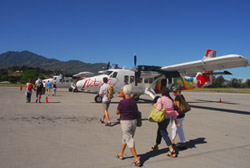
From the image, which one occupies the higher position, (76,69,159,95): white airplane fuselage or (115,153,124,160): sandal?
(76,69,159,95): white airplane fuselage

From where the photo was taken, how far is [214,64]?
13297 millimetres

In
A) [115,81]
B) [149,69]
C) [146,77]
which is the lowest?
[115,81]

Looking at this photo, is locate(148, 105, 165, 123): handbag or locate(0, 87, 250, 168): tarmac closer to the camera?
locate(0, 87, 250, 168): tarmac

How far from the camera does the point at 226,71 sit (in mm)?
14352

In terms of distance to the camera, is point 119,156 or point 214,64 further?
point 214,64

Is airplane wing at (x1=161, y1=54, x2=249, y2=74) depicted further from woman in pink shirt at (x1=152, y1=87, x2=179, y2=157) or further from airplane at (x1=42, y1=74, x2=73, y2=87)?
airplane at (x1=42, y1=74, x2=73, y2=87)

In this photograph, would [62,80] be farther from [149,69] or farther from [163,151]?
[163,151]

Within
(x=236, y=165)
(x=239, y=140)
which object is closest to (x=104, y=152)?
(x=236, y=165)

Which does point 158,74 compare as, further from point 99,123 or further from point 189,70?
point 99,123

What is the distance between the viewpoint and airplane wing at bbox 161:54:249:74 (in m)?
11.3

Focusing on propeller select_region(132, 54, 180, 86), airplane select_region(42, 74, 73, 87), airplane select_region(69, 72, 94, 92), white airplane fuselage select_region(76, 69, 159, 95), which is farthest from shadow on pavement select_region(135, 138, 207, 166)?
airplane select_region(42, 74, 73, 87)

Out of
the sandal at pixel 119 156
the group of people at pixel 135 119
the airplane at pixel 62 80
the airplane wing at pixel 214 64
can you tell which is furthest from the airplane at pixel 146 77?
the airplane at pixel 62 80

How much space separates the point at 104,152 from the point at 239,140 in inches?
170

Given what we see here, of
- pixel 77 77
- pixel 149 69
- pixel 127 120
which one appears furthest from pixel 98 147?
pixel 77 77
